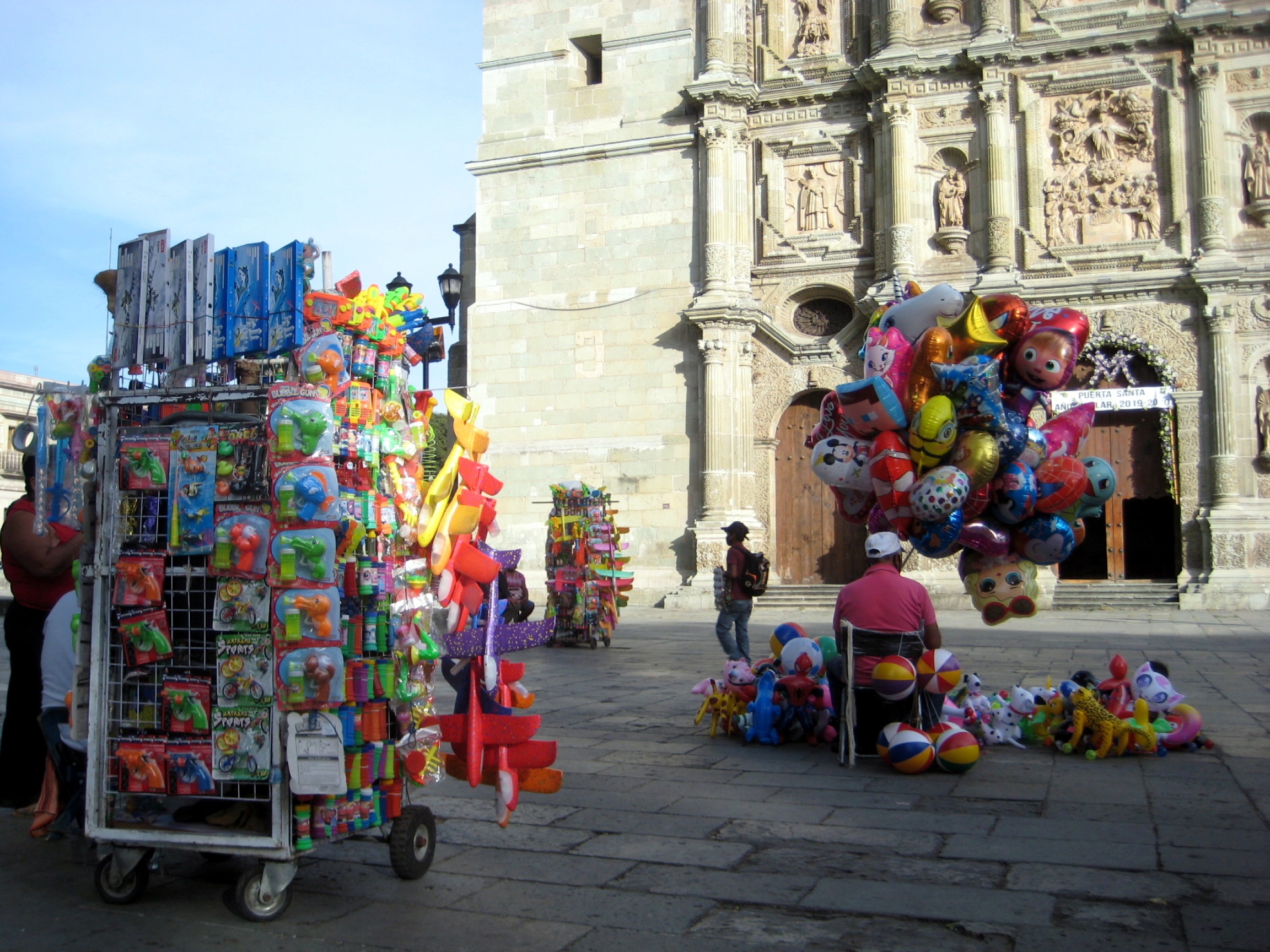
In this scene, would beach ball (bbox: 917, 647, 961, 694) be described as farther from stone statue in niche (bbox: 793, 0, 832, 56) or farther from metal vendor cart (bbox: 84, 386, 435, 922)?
stone statue in niche (bbox: 793, 0, 832, 56)

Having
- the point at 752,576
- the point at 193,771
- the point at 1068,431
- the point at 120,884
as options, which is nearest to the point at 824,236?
the point at 752,576

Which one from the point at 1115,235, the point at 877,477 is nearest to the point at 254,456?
the point at 877,477

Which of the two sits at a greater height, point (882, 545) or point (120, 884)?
point (882, 545)

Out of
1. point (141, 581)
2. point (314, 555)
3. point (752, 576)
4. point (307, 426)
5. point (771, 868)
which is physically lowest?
point (771, 868)

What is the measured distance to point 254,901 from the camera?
422 centimetres

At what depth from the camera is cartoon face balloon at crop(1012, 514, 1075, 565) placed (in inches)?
294

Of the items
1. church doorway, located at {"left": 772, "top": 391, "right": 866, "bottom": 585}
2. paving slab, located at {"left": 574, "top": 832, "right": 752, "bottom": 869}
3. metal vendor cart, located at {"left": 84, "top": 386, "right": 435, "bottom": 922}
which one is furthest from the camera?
church doorway, located at {"left": 772, "top": 391, "right": 866, "bottom": 585}

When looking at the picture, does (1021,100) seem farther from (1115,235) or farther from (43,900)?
(43,900)

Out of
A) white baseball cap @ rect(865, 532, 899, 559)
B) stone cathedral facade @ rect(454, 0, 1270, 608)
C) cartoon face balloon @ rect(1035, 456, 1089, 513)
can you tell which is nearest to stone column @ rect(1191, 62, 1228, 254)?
stone cathedral facade @ rect(454, 0, 1270, 608)

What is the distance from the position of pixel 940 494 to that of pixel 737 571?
4.26 metres

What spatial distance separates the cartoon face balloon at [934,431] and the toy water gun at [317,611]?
4.48 metres

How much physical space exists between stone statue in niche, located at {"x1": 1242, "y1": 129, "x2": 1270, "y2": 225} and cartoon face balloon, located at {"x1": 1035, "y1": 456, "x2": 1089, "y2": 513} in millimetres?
16235

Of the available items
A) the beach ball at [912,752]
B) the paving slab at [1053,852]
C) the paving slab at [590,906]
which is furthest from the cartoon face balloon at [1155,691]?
the paving slab at [590,906]

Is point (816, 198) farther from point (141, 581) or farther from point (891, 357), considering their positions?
point (141, 581)
